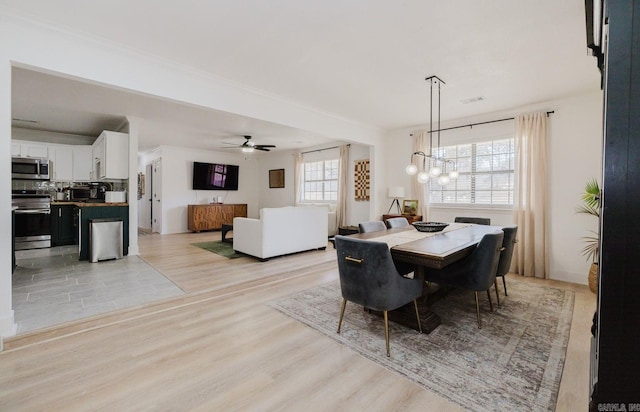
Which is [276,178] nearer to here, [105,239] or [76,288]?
[105,239]

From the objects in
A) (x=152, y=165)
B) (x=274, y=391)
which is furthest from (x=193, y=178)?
(x=274, y=391)

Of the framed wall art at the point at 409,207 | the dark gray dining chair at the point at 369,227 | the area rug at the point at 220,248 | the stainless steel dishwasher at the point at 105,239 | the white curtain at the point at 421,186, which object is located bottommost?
the area rug at the point at 220,248

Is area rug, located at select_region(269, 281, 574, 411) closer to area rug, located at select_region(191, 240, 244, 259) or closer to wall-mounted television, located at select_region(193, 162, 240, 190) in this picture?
area rug, located at select_region(191, 240, 244, 259)

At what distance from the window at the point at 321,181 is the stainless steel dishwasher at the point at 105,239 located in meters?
4.85

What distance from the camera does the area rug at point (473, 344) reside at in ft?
5.71

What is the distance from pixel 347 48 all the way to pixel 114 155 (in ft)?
15.3

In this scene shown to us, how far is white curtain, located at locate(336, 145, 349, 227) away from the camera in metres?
7.32

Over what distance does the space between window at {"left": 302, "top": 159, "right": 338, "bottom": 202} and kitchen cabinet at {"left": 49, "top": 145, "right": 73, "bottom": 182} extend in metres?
5.65

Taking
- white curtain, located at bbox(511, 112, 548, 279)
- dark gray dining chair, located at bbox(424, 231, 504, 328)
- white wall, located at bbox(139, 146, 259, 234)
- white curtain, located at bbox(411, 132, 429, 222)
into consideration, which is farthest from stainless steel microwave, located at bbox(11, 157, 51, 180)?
white curtain, located at bbox(511, 112, 548, 279)

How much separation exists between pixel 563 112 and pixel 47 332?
21.4ft

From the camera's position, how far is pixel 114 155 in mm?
5145

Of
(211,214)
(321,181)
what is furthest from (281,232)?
(211,214)

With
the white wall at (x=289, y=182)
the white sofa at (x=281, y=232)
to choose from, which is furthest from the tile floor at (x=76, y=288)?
the white wall at (x=289, y=182)

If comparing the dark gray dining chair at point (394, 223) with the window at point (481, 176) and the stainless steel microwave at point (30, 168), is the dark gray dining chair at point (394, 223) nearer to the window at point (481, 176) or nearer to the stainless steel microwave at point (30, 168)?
the window at point (481, 176)
